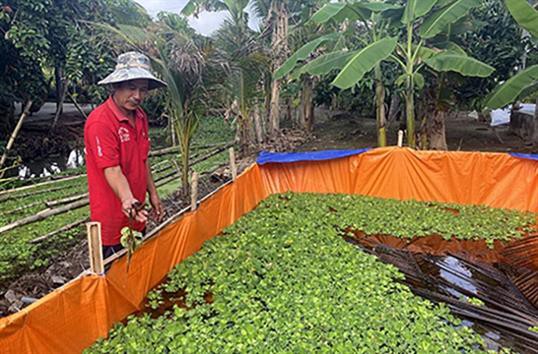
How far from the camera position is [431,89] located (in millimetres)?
8703

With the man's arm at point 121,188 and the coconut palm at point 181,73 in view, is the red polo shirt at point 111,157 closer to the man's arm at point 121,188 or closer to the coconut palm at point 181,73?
the man's arm at point 121,188

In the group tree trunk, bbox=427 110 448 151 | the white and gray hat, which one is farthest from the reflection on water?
tree trunk, bbox=427 110 448 151

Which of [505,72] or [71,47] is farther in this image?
[505,72]

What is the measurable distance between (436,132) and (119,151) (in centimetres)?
806

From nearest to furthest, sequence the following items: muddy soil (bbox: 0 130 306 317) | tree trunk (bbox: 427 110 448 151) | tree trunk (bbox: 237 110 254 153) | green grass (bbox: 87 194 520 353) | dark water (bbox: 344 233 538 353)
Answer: green grass (bbox: 87 194 520 353), dark water (bbox: 344 233 538 353), muddy soil (bbox: 0 130 306 317), tree trunk (bbox: 427 110 448 151), tree trunk (bbox: 237 110 254 153)

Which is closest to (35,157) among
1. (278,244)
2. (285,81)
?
(285,81)

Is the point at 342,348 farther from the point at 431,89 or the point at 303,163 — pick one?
the point at 431,89

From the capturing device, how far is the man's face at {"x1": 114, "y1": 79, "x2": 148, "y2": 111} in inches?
106

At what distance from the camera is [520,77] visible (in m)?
5.91

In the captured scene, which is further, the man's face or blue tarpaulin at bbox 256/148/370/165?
blue tarpaulin at bbox 256/148/370/165

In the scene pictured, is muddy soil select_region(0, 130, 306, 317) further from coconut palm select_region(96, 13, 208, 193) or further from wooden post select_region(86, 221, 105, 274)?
coconut palm select_region(96, 13, 208, 193)

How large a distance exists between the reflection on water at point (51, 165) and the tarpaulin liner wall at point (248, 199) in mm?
5940

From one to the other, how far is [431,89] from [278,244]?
20.2ft

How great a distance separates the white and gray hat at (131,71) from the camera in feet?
8.62
